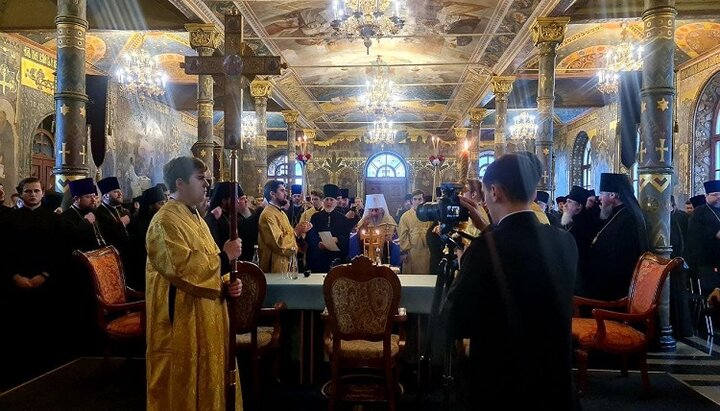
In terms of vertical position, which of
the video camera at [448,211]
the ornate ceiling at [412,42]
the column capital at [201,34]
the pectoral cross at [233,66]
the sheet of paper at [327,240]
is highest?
the ornate ceiling at [412,42]

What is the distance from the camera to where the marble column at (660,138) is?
250 inches

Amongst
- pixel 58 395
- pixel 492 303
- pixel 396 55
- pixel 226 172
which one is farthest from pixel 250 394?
pixel 396 55

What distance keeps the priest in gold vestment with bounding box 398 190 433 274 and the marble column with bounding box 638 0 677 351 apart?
3315mm

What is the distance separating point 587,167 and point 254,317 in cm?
2060

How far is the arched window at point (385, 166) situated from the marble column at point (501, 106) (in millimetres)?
14511

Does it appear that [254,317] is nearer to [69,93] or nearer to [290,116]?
[69,93]

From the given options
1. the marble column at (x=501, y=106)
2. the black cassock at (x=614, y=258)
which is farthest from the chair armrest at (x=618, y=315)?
the marble column at (x=501, y=106)

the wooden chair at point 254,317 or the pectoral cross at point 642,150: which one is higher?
the pectoral cross at point 642,150

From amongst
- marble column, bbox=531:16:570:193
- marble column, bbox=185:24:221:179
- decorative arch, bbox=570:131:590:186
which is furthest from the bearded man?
decorative arch, bbox=570:131:590:186

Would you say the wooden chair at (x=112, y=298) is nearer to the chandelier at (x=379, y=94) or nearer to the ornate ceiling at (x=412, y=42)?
the ornate ceiling at (x=412, y=42)

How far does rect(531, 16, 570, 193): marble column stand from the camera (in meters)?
9.89

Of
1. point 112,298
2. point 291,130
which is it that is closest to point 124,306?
point 112,298

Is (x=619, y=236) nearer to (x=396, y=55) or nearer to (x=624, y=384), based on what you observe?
(x=624, y=384)

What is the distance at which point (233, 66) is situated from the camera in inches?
140
